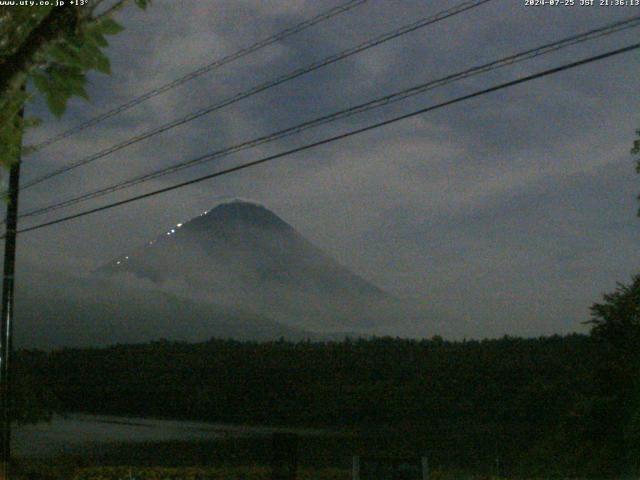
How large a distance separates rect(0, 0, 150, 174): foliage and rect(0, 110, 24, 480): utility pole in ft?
34.4

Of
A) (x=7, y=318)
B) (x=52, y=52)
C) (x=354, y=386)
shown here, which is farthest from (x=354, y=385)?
(x=52, y=52)

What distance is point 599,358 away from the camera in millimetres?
14609

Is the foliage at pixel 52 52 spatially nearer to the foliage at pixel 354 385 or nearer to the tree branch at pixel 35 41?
the tree branch at pixel 35 41

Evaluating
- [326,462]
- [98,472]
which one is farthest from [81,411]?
[98,472]

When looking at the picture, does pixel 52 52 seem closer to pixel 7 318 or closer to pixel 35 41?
pixel 35 41

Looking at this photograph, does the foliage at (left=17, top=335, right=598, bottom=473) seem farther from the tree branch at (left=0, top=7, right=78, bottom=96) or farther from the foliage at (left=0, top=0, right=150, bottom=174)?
the tree branch at (left=0, top=7, right=78, bottom=96)

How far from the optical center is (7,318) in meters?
14.8

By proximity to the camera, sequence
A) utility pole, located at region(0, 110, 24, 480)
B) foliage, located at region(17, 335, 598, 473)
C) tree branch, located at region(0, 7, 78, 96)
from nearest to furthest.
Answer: tree branch, located at region(0, 7, 78, 96) < utility pole, located at region(0, 110, 24, 480) < foliage, located at region(17, 335, 598, 473)

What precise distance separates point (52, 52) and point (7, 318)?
11.5 meters

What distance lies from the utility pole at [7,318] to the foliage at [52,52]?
10488mm

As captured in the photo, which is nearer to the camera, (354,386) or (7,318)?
(7,318)

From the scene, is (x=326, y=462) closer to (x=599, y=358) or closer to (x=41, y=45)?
(x=599, y=358)

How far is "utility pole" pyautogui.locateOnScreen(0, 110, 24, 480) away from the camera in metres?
14.6

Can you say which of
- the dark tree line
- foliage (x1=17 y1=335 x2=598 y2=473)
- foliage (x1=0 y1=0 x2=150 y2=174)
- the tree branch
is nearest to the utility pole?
the dark tree line
